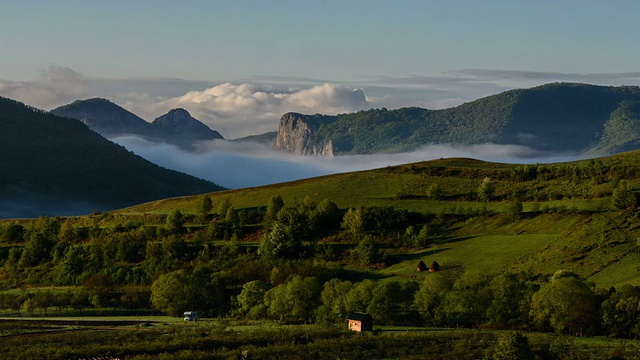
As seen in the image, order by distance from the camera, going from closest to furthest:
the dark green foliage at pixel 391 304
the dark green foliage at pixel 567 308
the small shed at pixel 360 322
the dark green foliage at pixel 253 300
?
the dark green foliage at pixel 567 308
the small shed at pixel 360 322
the dark green foliage at pixel 391 304
the dark green foliage at pixel 253 300

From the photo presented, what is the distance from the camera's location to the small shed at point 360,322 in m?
105

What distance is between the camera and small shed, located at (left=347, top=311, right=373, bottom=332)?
345 feet

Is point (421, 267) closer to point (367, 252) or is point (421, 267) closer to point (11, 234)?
point (367, 252)

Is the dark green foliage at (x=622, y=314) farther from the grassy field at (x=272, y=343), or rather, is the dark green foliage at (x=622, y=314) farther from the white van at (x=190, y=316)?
the white van at (x=190, y=316)

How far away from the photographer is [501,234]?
151000 mm

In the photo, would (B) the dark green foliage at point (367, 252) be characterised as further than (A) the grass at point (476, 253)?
Yes

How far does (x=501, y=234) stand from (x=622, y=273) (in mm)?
32851

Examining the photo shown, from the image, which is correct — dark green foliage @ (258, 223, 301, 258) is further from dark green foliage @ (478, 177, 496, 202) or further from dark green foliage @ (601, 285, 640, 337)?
dark green foliage @ (601, 285, 640, 337)

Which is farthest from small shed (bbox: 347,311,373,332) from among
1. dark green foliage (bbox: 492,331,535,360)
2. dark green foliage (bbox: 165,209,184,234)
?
dark green foliage (bbox: 165,209,184,234)

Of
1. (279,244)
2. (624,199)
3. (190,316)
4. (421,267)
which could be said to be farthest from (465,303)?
(279,244)

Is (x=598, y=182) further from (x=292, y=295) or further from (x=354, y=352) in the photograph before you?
(x=354, y=352)

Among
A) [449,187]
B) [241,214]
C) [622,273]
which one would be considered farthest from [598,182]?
[241,214]

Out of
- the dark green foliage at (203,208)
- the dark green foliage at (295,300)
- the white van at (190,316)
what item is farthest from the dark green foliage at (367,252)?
the dark green foliage at (203,208)

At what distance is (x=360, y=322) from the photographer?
10531cm
